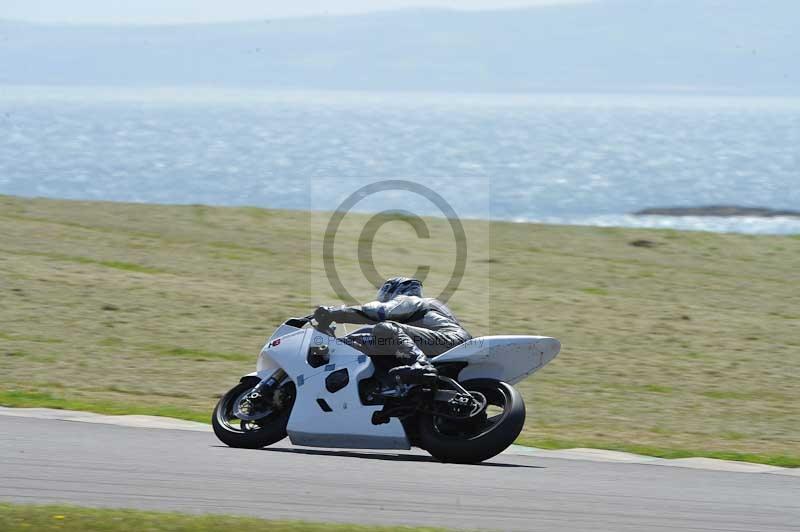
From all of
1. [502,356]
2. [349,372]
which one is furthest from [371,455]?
[502,356]

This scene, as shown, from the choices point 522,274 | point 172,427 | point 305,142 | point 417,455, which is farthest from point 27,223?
point 305,142

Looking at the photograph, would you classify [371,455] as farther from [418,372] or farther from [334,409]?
[418,372]

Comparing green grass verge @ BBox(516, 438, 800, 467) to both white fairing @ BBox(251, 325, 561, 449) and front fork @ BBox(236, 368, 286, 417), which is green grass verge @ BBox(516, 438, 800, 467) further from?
front fork @ BBox(236, 368, 286, 417)

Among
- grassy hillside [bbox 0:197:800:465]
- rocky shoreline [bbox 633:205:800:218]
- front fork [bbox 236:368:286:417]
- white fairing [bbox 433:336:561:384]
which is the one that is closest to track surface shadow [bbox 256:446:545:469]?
Result: front fork [bbox 236:368:286:417]

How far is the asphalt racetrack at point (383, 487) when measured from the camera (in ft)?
31.1

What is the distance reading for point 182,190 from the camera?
196 ft

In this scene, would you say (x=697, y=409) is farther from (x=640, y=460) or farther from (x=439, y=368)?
(x=439, y=368)

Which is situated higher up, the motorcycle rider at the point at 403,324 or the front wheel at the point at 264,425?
the motorcycle rider at the point at 403,324

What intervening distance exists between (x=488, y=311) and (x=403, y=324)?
1215 centimetres

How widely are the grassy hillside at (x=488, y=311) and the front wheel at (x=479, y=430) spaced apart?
2.30 metres

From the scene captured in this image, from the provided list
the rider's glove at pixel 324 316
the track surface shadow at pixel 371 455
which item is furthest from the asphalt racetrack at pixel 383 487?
the rider's glove at pixel 324 316

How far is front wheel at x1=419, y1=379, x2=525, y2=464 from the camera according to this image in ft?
35.8

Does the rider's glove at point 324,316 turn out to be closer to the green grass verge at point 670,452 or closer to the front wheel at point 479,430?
the front wheel at point 479,430

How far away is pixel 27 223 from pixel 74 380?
1521 cm
